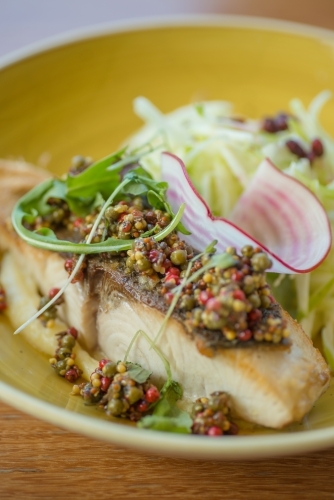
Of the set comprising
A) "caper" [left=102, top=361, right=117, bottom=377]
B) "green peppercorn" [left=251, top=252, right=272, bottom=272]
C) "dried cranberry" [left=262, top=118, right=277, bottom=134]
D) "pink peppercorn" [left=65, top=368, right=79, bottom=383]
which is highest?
"green peppercorn" [left=251, top=252, right=272, bottom=272]

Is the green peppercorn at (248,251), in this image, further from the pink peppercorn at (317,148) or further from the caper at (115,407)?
the pink peppercorn at (317,148)

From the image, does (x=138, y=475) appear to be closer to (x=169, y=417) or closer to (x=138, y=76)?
(x=169, y=417)

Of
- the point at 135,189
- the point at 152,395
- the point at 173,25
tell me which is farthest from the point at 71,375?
the point at 173,25

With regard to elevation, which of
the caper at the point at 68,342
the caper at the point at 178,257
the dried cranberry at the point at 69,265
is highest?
the caper at the point at 178,257

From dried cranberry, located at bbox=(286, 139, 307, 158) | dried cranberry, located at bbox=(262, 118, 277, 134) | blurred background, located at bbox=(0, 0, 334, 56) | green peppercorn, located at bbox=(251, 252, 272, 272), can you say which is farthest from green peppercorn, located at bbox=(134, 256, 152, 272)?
blurred background, located at bbox=(0, 0, 334, 56)

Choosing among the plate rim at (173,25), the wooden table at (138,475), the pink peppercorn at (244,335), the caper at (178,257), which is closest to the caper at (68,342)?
the wooden table at (138,475)

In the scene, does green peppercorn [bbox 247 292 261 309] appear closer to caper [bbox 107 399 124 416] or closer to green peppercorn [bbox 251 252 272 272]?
green peppercorn [bbox 251 252 272 272]
